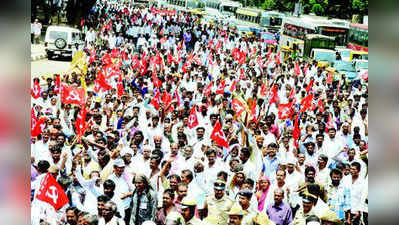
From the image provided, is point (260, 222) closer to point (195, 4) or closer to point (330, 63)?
point (330, 63)

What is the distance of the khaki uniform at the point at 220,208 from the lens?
4699mm

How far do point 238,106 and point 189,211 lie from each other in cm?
472

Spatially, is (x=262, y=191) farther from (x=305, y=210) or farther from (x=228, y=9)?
(x=228, y=9)

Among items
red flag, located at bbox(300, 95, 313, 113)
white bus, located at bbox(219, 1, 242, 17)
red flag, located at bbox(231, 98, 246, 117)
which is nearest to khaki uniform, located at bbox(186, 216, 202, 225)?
red flag, located at bbox(231, 98, 246, 117)

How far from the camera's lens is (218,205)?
4.77 metres

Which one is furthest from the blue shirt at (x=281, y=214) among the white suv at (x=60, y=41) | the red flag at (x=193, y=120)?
the white suv at (x=60, y=41)

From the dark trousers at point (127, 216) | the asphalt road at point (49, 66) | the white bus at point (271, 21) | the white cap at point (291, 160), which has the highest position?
the white bus at point (271, 21)

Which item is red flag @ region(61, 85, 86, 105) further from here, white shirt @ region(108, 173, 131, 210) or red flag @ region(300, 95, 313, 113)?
red flag @ region(300, 95, 313, 113)

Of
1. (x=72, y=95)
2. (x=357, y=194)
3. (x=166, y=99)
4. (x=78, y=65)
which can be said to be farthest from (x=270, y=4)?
(x=357, y=194)

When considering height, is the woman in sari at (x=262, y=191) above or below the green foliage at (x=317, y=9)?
below

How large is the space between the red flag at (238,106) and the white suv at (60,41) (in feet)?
48.6

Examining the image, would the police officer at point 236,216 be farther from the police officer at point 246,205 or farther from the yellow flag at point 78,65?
the yellow flag at point 78,65

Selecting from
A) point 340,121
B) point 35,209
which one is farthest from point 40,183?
point 340,121

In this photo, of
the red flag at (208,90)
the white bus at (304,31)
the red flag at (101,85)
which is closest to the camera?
the red flag at (101,85)
